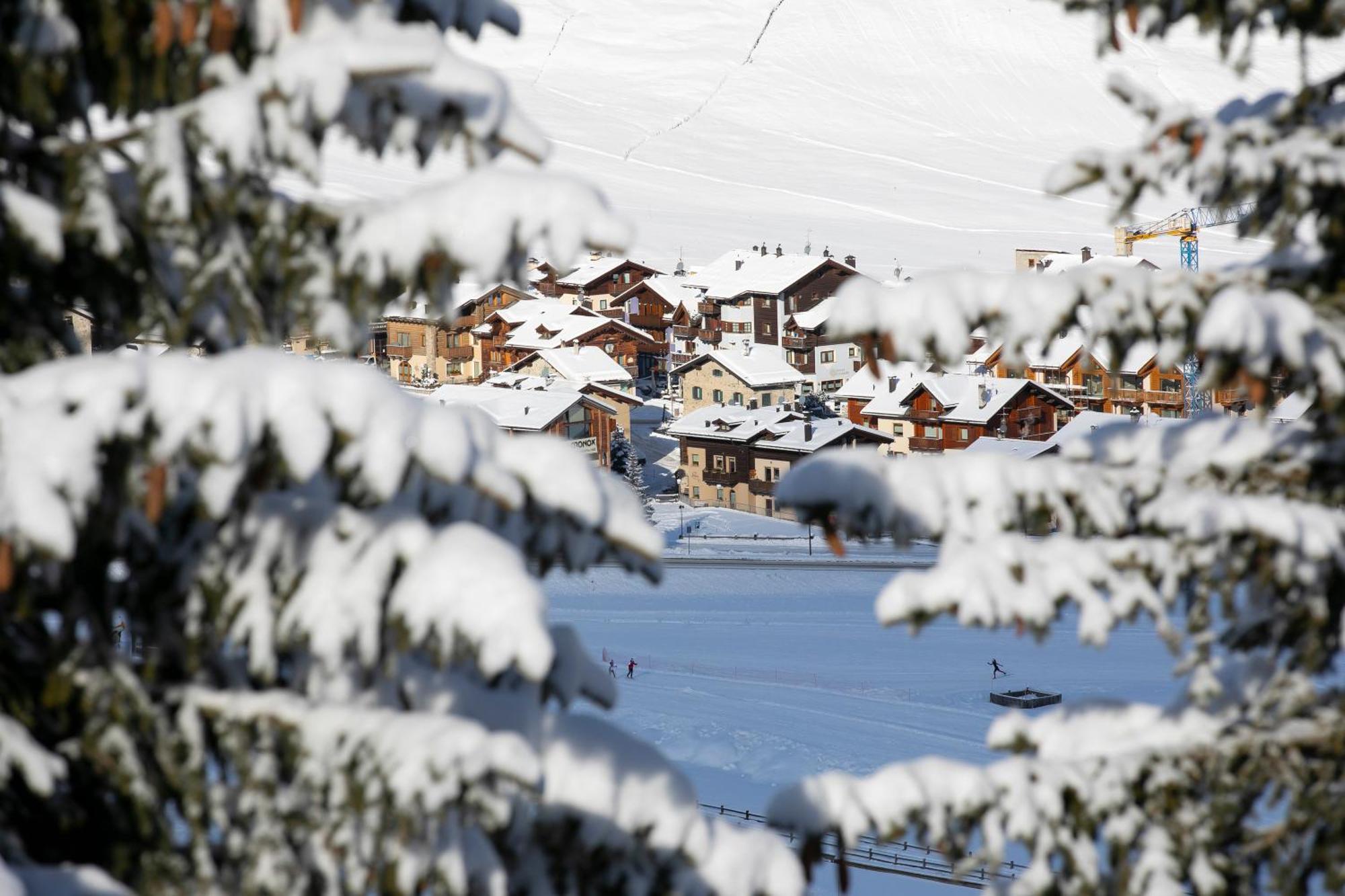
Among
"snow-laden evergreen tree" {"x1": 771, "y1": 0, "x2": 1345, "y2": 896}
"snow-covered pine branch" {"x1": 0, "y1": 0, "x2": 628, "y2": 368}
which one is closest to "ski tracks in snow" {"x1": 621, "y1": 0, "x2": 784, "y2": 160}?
"snow-laden evergreen tree" {"x1": 771, "y1": 0, "x2": 1345, "y2": 896}

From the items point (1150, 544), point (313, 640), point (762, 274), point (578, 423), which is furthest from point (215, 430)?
point (762, 274)

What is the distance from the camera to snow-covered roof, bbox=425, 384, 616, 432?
4394 centimetres

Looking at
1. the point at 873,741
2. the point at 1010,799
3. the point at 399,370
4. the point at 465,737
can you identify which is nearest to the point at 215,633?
the point at 465,737

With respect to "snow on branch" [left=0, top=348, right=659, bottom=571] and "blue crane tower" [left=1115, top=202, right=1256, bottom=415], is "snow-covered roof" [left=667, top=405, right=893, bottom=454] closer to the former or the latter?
"blue crane tower" [left=1115, top=202, right=1256, bottom=415]

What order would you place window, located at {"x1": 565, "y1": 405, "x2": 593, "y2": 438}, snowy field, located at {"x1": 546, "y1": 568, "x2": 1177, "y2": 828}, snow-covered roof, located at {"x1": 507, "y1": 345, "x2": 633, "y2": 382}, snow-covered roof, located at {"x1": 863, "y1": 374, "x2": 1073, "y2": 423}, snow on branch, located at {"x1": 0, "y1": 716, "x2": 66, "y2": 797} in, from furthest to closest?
snow-covered roof, located at {"x1": 507, "y1": 345, "x2": 633, "y2": 382} < window, located at {"x1": 565, "y1": 405, "x2": 593, "y2": 438} < snow-covered roof, located at {"x1": 863, "y1": 374, "x2": 1073, "y2": 423} < snowy field, located at {"x1": 546, "y1": 568, "x2": 1177, "y2": 828} < snow on branch, located at {"x1": 0, "y1": 716, "x2": 66, "y2": 797}

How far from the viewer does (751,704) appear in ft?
80.5

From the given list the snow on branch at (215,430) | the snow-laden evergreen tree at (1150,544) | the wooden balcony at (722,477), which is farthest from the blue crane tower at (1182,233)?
the snow on branch at (215,430)

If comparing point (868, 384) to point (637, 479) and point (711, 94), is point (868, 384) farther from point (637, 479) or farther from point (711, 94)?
point (711, 94)

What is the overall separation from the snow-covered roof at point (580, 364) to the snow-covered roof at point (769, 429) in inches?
272

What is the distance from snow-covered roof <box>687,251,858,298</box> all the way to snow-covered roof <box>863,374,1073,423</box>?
45.1 ft

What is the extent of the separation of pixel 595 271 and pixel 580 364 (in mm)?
17205

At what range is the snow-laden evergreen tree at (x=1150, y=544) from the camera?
362 centimetres

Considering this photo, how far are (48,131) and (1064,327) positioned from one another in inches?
103

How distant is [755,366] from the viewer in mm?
51531
